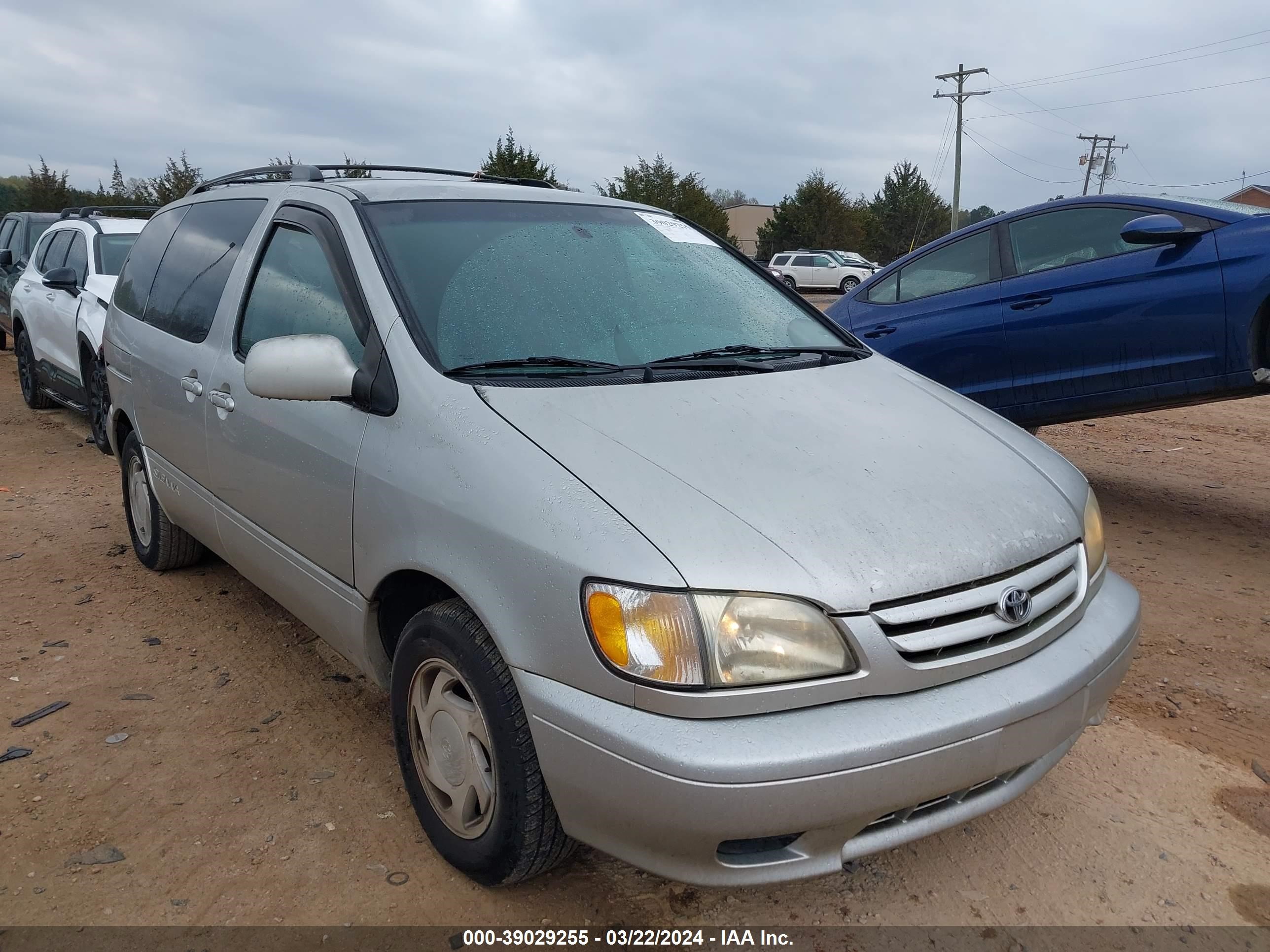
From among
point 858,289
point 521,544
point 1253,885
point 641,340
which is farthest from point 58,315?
point 1253,885

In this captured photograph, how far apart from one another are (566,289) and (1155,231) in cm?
331

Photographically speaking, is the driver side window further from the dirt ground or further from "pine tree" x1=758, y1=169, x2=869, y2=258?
"pine tree" x1=758, y1=169, x2=869, y2=258

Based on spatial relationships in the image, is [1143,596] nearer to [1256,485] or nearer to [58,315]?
[1256,485]

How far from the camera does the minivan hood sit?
1899 millimetres

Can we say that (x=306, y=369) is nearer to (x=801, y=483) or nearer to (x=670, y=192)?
(x=801, y=483)

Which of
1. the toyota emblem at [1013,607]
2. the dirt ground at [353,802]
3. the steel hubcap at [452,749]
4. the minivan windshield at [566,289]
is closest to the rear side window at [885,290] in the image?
the dirt ground at [353,802]

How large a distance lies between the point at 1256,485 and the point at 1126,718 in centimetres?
369

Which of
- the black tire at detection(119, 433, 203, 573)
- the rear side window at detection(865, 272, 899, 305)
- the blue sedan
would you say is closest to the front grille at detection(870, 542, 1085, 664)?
the blue sedan

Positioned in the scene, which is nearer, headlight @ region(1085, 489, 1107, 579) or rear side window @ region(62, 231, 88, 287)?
headlight @ region(1085, 489, 1107, 579)

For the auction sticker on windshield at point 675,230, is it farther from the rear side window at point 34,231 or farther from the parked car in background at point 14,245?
the rear side window at point 34,231

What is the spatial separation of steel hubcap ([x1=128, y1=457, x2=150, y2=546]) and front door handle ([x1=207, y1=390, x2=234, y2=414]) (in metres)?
1.27

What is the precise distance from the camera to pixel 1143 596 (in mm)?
4078

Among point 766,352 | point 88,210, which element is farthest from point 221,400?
point 88,210

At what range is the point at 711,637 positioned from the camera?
182cm
